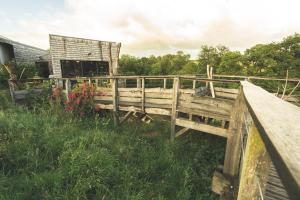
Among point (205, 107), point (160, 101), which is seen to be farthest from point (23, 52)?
point (205, 107)

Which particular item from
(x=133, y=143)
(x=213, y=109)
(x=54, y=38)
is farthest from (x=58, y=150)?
(x=54, y=38)

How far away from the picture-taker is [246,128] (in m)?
2.06

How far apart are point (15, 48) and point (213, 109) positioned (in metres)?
19.3

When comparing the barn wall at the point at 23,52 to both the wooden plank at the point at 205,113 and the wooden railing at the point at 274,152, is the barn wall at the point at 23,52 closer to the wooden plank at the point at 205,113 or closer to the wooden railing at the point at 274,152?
the wooden plank at the point at 205,113

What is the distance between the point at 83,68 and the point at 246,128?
16.7 metres

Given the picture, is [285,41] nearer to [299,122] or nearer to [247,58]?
[247,58]

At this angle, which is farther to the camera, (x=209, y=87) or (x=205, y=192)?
(x=209, y=87)

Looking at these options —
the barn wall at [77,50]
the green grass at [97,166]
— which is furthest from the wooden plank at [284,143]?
the barn wall at [77,50]

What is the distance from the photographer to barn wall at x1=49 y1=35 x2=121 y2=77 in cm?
1511

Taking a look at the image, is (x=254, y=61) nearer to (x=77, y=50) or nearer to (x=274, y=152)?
(x=77, y=50)

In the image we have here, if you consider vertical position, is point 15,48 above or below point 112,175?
above

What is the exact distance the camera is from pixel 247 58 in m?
28.0

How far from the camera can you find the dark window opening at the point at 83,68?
16.0m

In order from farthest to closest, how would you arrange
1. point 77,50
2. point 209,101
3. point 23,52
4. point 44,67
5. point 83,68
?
point 44,67, point 23,52, point 83,68, point 77,50, point 209,101
